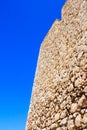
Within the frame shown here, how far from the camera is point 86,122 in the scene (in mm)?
4320

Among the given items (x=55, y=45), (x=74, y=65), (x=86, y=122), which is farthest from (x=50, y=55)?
(x=86, y=122)

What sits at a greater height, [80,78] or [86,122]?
[80,78]

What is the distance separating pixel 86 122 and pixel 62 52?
2665 millimetres

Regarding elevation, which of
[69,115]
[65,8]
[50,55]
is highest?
[65,8]

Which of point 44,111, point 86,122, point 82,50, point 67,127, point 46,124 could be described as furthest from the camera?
point 44,111

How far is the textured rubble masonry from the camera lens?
15.7ft

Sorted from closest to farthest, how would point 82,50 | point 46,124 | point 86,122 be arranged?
point 86,122 → point 82,50 → point 46,124

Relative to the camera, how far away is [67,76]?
561 cm

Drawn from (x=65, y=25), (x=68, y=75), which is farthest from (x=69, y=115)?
(x=65, y=25)

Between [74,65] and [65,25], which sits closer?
[74,65]

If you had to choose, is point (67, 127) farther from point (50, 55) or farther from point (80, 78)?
point (50, 55)

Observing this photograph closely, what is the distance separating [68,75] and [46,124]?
1.18 metres

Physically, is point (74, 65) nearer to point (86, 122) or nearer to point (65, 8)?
point (86, 122)

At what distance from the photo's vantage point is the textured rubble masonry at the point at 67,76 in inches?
188
